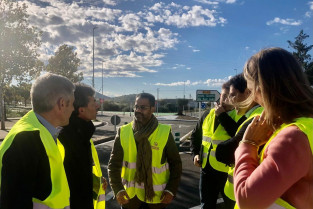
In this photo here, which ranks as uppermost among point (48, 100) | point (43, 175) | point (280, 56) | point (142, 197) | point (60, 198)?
point (280, 56)

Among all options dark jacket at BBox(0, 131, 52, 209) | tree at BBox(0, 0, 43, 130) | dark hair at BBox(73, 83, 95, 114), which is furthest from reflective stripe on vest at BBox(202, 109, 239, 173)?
tree at BBox(0, 0, 43, 130)

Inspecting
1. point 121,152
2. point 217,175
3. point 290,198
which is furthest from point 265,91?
point 217,175

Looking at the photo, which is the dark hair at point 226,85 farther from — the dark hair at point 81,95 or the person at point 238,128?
the dark hair at point 81,95

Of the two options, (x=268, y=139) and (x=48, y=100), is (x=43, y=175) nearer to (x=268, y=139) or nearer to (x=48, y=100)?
(x=48, y=100)

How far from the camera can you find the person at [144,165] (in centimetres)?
275

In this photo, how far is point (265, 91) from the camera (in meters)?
1.26

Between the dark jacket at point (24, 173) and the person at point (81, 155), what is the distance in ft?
2.21

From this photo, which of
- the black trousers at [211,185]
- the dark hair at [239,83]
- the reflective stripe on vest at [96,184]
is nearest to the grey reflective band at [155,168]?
the reflective stripe on vest at [96,184]

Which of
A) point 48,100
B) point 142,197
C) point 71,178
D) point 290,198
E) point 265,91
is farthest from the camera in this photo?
point 142,197

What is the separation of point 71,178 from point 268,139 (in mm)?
1551

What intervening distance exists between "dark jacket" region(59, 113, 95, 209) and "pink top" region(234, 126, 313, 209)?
1431 millimetres

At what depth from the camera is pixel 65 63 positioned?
1167 inches

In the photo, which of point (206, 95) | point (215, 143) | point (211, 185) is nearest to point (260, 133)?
point (215, 143)

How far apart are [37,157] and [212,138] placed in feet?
7.50
